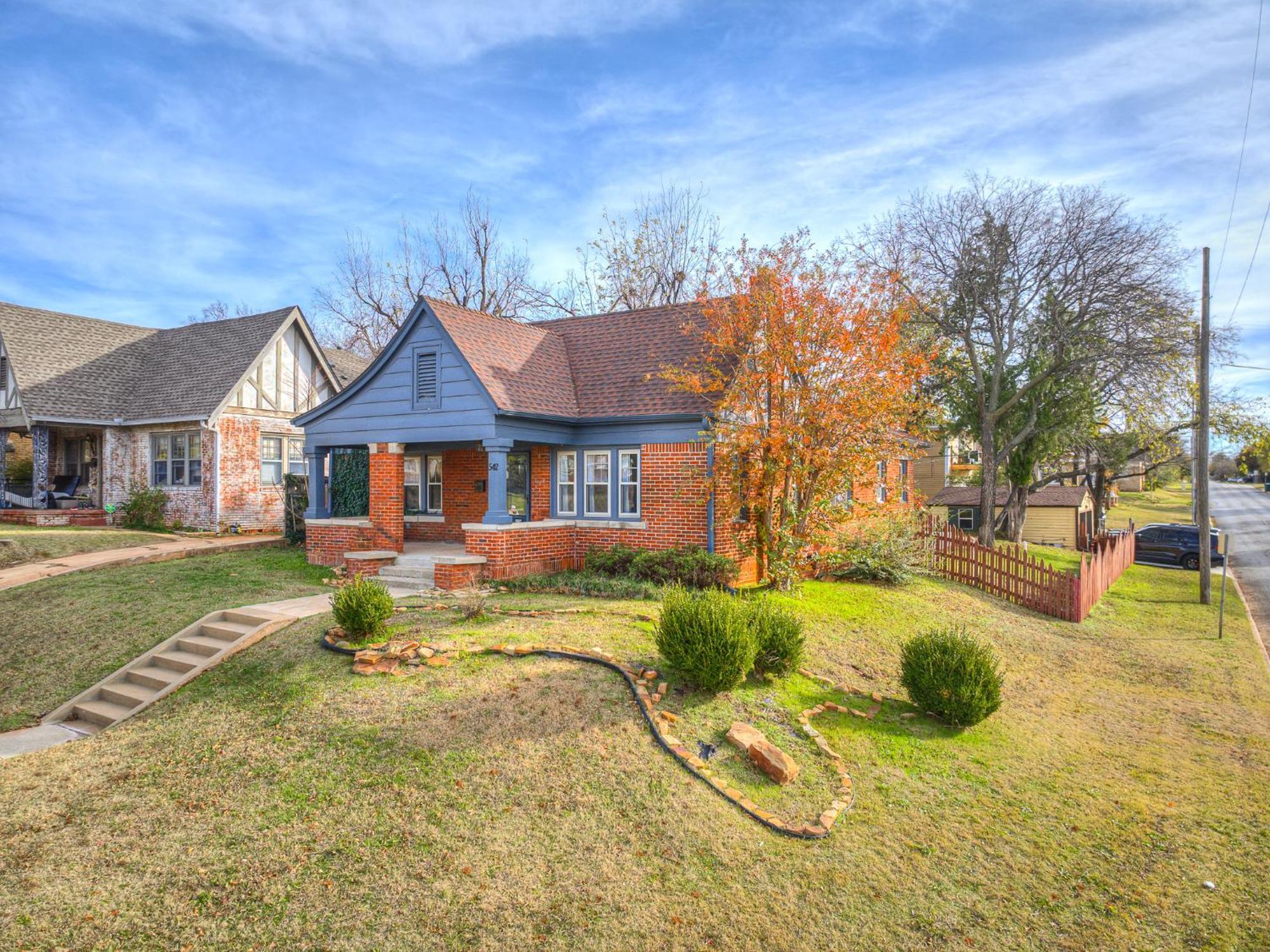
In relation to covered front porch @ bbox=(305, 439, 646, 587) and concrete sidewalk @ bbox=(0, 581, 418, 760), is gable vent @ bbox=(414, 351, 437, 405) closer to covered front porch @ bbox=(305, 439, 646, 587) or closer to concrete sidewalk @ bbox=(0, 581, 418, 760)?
covered front porch @ bbox=(305, 439, 646, 587)

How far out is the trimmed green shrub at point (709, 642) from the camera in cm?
767

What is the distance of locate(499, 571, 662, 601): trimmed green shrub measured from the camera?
503 inches

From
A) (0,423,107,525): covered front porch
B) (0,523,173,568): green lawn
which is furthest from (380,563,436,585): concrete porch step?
(0,423,107,525): covered front porch

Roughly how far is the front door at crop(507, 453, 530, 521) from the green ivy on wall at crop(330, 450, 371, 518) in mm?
6218

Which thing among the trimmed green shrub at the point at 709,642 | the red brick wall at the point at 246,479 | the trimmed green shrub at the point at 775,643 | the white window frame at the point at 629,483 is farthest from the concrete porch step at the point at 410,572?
the red brick wall at the point at 246,479

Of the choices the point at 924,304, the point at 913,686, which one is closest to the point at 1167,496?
the point at 924,304

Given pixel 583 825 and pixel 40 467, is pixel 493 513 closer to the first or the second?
pixel 583 825

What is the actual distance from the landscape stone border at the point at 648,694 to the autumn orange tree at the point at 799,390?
560cm

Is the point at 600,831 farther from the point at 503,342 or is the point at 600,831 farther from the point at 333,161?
the point at 333,161

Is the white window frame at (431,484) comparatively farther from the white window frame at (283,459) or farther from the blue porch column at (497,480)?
the white window frame at (283,459)

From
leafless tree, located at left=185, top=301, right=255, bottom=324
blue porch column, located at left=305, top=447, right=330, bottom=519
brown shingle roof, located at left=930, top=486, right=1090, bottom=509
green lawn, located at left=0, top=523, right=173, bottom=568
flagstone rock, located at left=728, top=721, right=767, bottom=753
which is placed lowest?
flagstone rock, located at left=728, top=721, right=767, bottom=753

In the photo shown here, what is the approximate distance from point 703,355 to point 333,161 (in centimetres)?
944

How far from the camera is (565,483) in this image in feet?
52.4

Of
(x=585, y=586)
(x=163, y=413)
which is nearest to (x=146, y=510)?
(x=163, y=413)
